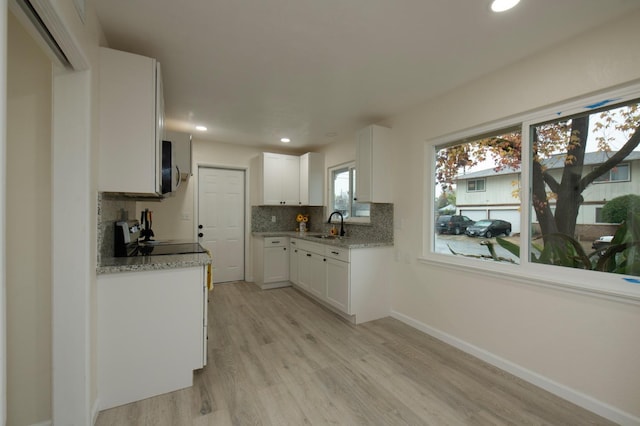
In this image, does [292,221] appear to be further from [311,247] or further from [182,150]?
[182,150]

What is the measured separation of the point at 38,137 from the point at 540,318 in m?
3.39

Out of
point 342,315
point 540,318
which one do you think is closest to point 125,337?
point 342,315

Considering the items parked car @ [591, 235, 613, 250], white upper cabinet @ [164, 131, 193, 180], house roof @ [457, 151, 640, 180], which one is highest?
white upper cabinet @ [164, 131, 193, 180]

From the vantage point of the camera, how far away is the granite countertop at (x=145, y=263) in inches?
68.3

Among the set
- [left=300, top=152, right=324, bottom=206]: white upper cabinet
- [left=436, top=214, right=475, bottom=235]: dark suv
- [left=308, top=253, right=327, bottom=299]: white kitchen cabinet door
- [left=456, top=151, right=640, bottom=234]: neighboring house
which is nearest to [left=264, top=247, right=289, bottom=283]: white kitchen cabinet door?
[left=308, top=253, right=327, bottom=299]: white kitchen cabinet door

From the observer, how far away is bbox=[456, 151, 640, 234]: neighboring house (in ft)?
5.60

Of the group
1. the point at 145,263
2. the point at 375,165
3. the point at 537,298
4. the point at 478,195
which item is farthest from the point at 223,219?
the point at 537,298

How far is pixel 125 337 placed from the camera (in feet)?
5.85

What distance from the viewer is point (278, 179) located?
4.73 m

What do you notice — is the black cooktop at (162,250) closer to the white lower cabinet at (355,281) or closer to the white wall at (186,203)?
the white lower cabinet at (355,281)

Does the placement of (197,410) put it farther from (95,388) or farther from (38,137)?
(38,137)

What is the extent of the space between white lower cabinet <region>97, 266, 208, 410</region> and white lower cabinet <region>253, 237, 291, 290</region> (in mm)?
2404

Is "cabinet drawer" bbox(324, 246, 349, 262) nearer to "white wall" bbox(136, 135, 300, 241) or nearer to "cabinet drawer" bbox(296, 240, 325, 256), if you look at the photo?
"cabinet drawer" bbox(296, 240, 325, 256)

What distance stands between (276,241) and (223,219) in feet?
3.39
